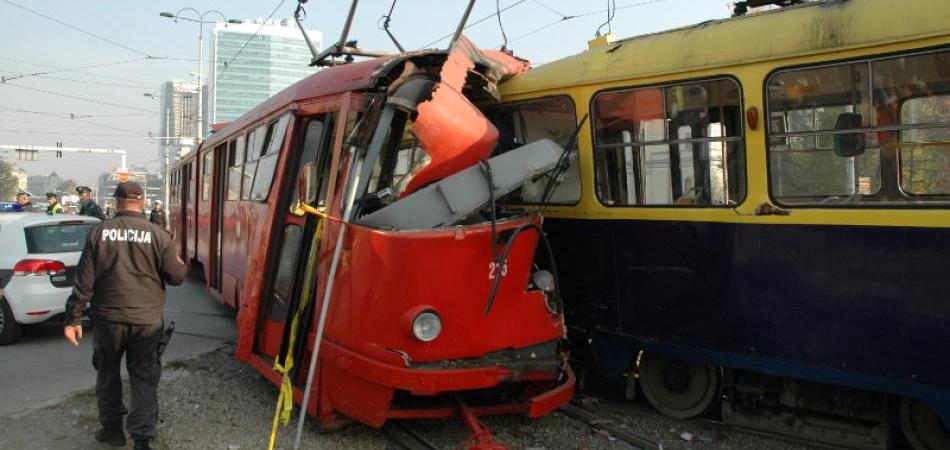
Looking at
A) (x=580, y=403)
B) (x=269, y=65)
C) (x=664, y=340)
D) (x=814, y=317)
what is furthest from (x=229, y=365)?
(x=269, y=65)

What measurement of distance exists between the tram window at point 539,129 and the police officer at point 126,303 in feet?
8.57

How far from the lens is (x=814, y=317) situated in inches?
162

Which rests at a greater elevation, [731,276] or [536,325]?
[731,276]

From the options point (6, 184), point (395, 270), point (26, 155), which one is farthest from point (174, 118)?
point (395, 270)

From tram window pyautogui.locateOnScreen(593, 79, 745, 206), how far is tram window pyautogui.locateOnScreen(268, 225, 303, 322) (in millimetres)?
2329

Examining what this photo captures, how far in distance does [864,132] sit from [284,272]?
412 cm

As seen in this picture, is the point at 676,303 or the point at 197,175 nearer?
the point at 676,303

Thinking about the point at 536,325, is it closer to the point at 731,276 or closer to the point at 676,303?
the point at 676,303

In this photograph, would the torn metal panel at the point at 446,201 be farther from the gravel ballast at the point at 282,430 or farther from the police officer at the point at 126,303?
the gravel ballast at the point at 282,430

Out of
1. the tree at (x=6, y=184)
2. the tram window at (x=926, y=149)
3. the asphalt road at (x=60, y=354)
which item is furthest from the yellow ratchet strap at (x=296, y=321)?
the tree at (x=6, y=184)

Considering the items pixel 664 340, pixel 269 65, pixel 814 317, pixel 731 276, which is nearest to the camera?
pixel 814 317

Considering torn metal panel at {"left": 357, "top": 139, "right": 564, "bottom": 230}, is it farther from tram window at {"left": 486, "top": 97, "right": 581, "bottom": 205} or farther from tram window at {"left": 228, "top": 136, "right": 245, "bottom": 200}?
tram window at {"left": 228, "top": 136, "right": 245, "bottom": 200}

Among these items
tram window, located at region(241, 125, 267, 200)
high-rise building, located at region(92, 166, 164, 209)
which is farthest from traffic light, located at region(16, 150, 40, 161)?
tram window, located at region(241, 125, 267, 200)

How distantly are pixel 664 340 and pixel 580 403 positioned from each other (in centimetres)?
107
